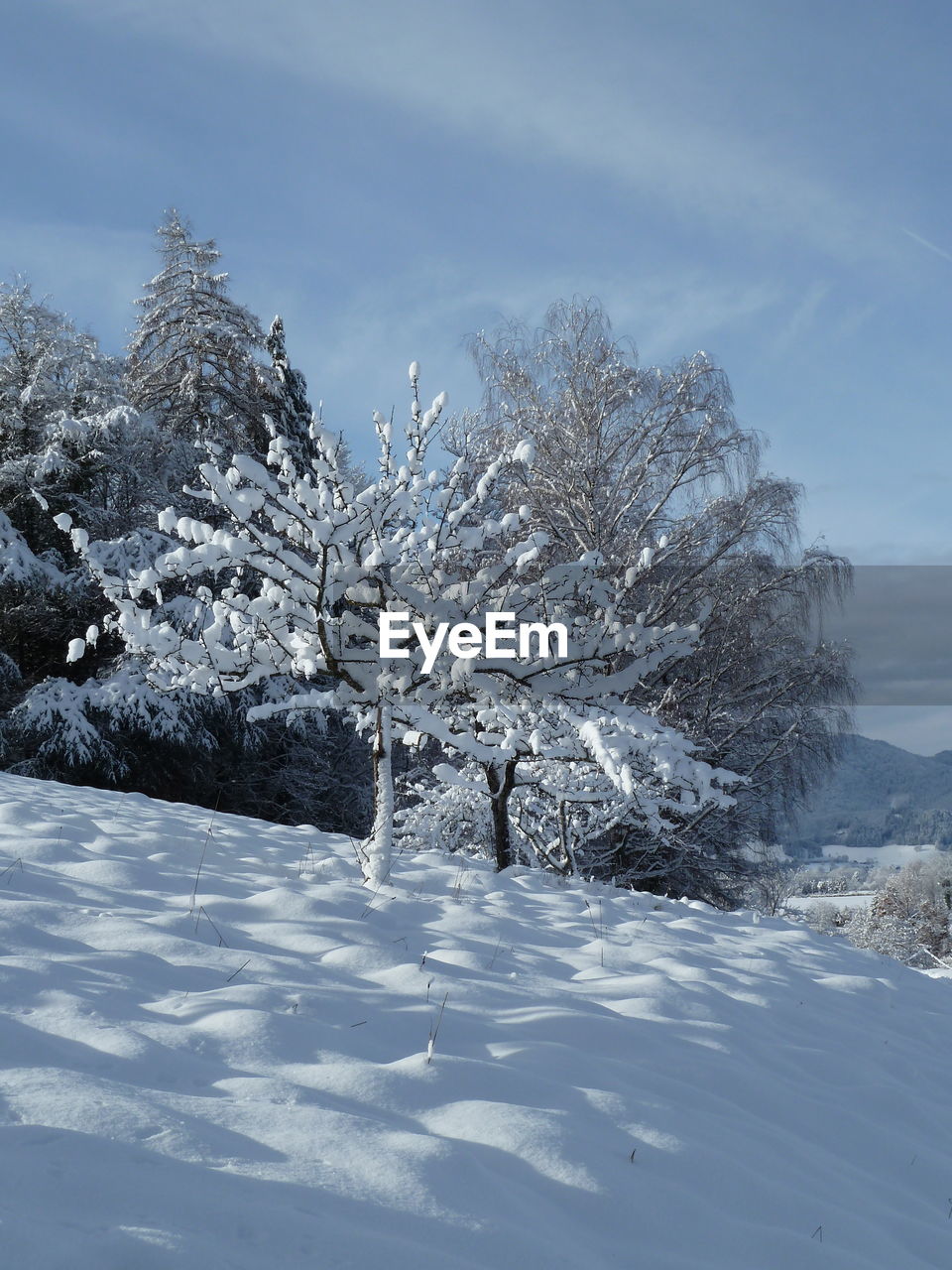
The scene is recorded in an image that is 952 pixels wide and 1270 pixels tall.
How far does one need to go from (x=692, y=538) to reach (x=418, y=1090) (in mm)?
10308

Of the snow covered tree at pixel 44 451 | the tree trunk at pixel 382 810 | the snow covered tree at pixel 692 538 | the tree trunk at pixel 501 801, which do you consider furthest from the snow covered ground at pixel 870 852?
the tree trunk at pixel 382 810

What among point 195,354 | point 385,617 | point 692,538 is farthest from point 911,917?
point 385,617

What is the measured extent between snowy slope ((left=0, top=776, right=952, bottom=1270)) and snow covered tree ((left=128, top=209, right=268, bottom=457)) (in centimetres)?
1420

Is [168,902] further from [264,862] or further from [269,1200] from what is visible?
[269,1200]

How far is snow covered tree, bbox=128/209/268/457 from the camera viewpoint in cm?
1761

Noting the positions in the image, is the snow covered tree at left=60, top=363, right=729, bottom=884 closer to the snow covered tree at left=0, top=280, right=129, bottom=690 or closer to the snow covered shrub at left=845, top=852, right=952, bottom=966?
the snow covered tree at left=0, top=280, right=129, bottom=690

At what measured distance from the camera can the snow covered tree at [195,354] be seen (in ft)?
57.8

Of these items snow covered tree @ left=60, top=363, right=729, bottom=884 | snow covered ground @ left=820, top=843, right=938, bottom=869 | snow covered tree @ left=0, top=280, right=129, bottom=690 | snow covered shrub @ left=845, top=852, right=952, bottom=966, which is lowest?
snow covered ground @ left=820, top=843, right=938, bottom=869

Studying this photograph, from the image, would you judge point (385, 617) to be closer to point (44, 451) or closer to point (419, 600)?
point (419, 600)

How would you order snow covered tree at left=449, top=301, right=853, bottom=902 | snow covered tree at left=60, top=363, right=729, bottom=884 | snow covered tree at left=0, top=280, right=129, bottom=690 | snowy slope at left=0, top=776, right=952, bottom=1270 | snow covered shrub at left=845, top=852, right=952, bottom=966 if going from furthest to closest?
snow covered shrub at left=845, top=852, right=952, bottom=966 < snow covered tree at left=0, top=280, right=129, bottom=690 < snow covered tree at left=449, top=301, right=853, bottom=902 < snow covered tree at left=60, top=363, right=729, bottom=884 < snowy slope at left=0, top=776, right=952, bottom=1270

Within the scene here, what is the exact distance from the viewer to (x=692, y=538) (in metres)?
12.0

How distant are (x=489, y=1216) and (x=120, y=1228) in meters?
0.72

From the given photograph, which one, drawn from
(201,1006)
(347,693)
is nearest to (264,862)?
(347,693)

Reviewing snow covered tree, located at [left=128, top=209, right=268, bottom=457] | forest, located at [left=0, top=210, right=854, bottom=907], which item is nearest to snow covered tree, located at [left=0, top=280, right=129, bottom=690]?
forest, located at [left=0, top=210, right=854, bottom=907]
